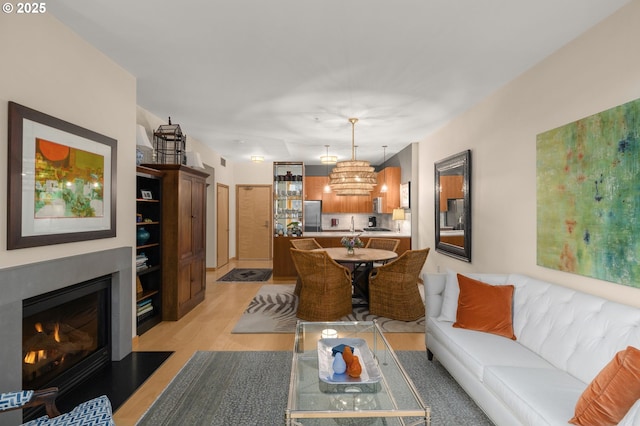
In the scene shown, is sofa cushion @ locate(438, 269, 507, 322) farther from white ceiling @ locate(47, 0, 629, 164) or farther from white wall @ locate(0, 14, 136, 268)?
white wall @ locate(0, 14, 136, 268)

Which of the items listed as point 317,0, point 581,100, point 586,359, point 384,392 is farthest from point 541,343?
point 317,0

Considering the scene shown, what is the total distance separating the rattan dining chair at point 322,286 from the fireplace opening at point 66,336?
2.05m

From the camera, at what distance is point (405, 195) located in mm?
6613

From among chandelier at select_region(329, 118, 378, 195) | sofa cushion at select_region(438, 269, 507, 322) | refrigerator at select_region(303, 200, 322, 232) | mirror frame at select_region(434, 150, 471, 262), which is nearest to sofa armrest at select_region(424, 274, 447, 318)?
sofa cushion at select_region(438, 269, 507, 322)

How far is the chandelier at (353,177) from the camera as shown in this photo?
450cm

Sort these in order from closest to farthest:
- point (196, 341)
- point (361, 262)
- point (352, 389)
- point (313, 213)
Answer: point (352, 389)
point (196, 341)
point (361, 262)
point (313, 213)

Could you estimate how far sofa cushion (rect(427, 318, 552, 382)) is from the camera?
2.08m

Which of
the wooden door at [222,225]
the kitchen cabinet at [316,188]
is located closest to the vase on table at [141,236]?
the wooden door at [222,225]

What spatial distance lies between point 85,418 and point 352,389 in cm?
137

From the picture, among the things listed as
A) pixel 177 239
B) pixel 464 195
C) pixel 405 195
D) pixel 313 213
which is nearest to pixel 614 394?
pixel 464 195

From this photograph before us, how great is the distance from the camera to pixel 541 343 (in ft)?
7.28

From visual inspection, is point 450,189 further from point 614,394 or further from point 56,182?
point 56,182

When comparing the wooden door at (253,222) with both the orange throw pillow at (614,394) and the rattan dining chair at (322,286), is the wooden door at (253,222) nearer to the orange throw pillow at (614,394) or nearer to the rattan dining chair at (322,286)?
the rattan dining chair at (322,286)

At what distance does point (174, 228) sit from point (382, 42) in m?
3.15
